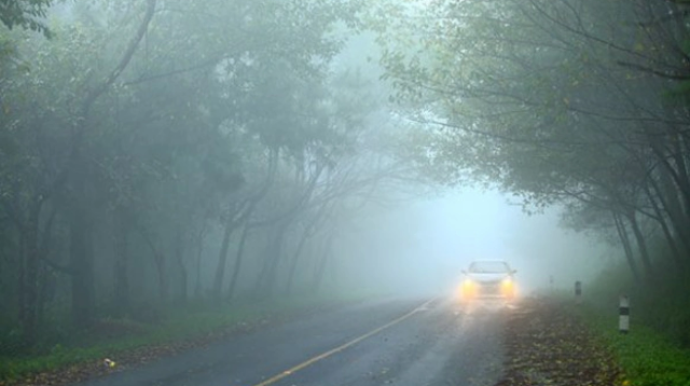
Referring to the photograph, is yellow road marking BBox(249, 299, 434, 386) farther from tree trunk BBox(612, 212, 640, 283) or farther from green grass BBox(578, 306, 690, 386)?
tree trunk BBox(612, 212, 640, 283)

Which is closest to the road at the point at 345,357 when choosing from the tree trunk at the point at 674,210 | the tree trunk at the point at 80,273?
the tree trunk at the point at 80,273

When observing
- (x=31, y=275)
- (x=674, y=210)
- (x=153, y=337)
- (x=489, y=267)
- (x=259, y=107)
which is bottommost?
(x=153, y=337)

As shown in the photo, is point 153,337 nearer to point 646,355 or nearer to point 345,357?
point 345,357

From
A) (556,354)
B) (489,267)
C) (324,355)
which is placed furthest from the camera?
(489,267)

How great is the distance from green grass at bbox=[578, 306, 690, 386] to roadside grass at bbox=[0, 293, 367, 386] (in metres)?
9.54

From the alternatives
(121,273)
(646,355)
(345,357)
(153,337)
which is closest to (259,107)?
(121,273)

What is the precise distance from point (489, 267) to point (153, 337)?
1982 cm

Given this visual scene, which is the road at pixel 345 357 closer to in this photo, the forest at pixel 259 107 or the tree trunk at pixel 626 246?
the forest at pixel 259 107

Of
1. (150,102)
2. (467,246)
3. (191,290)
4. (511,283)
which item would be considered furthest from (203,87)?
(467,246)

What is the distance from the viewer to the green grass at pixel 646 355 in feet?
39.4

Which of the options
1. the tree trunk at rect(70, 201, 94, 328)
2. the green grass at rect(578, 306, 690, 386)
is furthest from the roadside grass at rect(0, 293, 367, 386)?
the green grass at rect(578, 306, 690, 386)

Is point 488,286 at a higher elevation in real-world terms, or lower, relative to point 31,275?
higher

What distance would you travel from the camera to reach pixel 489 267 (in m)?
37.2

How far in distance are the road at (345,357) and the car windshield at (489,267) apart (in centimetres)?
1114
